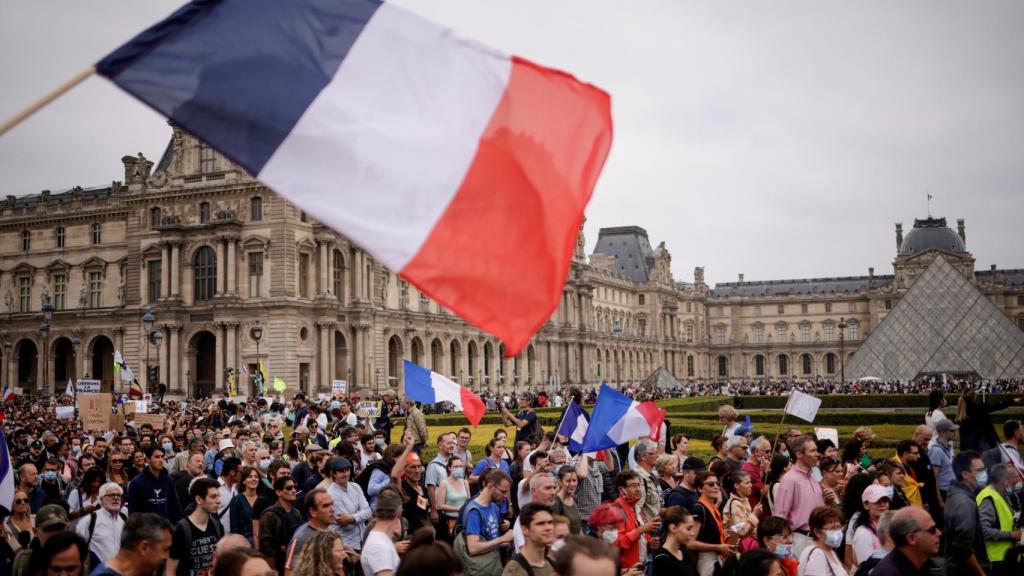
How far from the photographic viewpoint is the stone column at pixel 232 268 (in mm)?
45750

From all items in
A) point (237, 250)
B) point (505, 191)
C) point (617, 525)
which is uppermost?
point (237, 250)

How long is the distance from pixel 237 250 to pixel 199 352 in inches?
254

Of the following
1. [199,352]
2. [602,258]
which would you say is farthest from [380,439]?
[602,258]

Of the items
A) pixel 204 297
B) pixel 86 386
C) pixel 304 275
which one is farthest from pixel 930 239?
pixel 86 386

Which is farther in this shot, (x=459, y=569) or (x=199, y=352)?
(x=199, y=352)

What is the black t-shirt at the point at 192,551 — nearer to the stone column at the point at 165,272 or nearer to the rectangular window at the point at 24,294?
the stone column at the point at 165,272

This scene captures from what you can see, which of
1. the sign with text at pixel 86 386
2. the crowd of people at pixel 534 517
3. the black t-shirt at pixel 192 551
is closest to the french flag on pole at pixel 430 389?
the crowd of people at pixel 534 517

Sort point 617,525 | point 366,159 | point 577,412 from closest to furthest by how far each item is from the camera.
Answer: point 366,159 < point 617,525 < point 577,412

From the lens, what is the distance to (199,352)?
48781 millimetres

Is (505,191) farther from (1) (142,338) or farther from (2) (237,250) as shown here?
(1) (142,338)

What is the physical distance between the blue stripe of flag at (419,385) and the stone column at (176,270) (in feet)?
109

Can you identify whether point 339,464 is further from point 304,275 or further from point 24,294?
point 24,294

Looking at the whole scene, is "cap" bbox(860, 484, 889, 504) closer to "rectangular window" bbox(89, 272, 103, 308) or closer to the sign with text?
the sign with text

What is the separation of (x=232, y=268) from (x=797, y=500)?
134 ft
